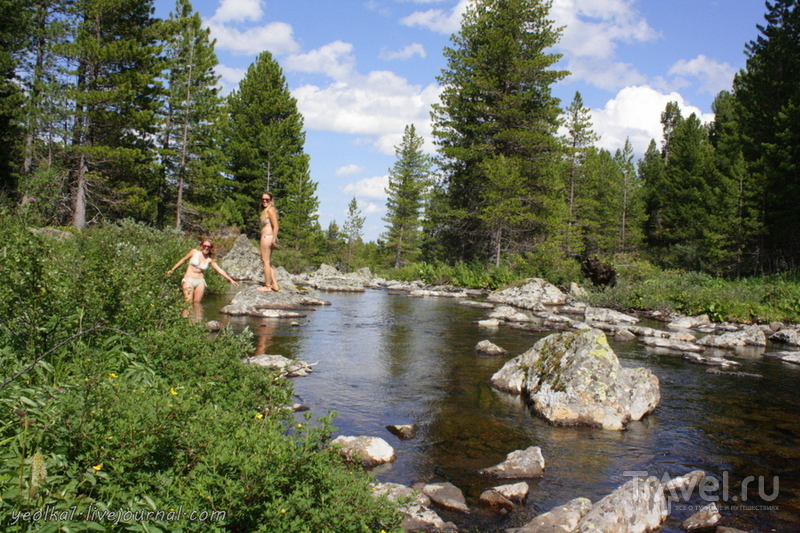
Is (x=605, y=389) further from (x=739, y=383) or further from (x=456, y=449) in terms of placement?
(x=739, y=383)

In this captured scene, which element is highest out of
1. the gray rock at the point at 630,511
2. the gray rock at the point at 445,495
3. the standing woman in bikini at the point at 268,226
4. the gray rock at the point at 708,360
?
the standing woman in bikini at the point at 268,226

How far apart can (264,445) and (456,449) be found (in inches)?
142

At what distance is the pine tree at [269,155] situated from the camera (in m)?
42.3

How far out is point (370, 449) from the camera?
6000mm

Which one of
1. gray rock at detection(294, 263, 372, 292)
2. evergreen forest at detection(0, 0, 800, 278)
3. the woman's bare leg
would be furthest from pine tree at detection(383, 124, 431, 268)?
the woman's bare leg

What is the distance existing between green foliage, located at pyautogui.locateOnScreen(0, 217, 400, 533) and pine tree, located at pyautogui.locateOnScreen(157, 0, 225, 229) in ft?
105

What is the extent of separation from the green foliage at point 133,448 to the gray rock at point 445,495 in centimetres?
138

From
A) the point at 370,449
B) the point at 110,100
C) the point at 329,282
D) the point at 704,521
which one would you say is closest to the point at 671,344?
the point at 704,521

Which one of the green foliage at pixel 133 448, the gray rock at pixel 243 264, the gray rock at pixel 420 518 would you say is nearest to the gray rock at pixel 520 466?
the gray rock at pixel 420 518

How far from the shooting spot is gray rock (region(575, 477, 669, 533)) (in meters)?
4.50

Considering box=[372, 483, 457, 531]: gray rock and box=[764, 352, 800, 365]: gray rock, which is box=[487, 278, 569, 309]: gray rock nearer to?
box=[764, 352, 800, 365]: gray rock

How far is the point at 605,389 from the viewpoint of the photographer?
26.2ft

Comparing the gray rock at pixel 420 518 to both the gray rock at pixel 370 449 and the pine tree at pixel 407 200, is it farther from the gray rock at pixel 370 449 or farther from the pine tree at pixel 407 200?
the pine tree at pixel 407 200

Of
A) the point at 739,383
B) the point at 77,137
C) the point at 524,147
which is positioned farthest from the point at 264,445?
the point at 524,147
